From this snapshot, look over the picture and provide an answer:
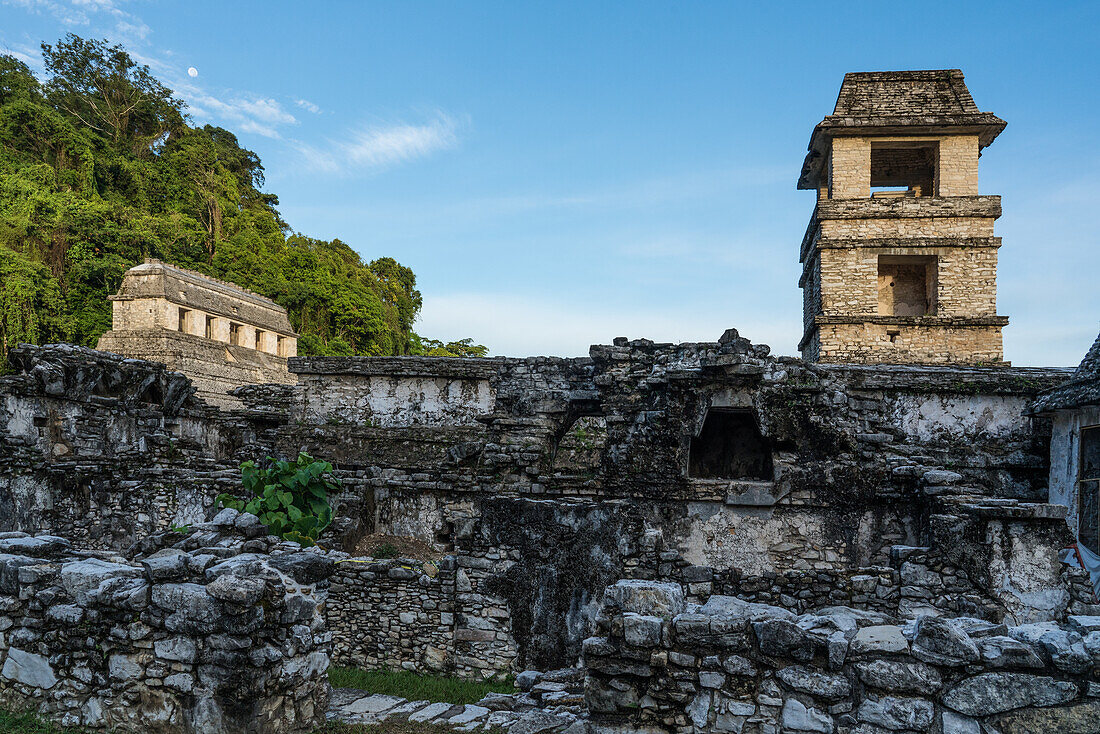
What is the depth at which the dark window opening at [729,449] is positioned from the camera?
10039 mm

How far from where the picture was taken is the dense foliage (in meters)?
24.9

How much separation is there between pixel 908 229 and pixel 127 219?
32.9 metres

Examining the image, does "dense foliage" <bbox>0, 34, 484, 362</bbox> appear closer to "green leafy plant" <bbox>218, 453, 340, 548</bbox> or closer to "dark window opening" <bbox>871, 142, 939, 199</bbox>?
"green leafy plant" <bbox>218, 453, 340, 548</bbox>

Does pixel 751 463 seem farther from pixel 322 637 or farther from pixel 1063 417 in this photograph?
pixel 322 637

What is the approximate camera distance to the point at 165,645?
4.54 metres

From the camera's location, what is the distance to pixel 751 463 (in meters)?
10.1

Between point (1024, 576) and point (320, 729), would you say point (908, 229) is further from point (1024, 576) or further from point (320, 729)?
point (320, 729)

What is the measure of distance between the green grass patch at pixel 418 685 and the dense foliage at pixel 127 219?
78.2 feet

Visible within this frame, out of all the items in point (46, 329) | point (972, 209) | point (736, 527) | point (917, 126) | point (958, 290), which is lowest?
point (736, 527)

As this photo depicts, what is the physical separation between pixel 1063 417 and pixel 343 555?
11.6 meters

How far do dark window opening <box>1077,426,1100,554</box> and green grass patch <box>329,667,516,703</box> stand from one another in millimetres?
8509

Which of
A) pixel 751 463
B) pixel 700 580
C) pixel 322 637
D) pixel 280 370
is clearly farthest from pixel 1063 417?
pixel 280 370

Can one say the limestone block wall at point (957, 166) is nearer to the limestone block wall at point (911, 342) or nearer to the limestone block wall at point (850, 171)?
the limestone block wall at point (850, 171)

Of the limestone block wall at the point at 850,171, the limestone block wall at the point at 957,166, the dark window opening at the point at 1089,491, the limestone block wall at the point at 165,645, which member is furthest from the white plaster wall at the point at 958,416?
the limestone block wall at the point at 165,645
